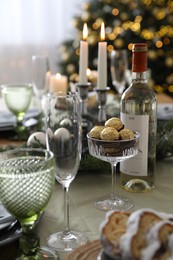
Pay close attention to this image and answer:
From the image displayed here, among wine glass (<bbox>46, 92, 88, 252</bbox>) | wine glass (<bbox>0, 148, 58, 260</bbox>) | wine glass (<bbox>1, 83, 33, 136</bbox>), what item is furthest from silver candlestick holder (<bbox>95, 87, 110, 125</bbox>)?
wine glass (<bbox>0, 148, 58, 260</bbox>)

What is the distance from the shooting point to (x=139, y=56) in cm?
99

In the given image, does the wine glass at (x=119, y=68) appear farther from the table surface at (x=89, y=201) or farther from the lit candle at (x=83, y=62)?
the table surface at (x=89, y=201)

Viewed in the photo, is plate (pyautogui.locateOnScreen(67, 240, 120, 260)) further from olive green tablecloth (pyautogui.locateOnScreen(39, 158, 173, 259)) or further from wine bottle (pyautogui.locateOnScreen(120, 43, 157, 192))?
wine bottle (pyautogui.locateOnScreen(120, 43, 157, 192))

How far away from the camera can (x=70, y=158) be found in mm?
771

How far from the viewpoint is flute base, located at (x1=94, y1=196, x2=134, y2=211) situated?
3.05 feet

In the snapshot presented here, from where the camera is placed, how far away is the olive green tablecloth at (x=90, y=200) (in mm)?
844

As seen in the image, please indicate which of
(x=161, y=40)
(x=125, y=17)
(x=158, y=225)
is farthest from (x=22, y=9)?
(x=158, y=225)

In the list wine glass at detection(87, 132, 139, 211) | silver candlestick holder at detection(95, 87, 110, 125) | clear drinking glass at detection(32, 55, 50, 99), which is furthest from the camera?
clear drinking glass at detection(32, 55, 50, 99)

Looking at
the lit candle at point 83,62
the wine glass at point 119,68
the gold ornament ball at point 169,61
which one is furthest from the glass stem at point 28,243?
the gold ornament ball at point 169,61

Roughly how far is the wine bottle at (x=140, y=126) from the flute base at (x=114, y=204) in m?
0.06

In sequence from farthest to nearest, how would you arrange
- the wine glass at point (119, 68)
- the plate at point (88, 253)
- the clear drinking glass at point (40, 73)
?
the wine glass at point (119, 68), the clear drinking glass at point (40, 73), the plate at point (88, 253)

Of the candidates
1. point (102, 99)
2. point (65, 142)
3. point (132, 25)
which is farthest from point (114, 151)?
point (132, 25)

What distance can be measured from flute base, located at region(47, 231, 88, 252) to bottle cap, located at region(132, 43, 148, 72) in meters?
0.40

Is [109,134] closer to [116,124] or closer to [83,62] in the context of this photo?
[116,124]
